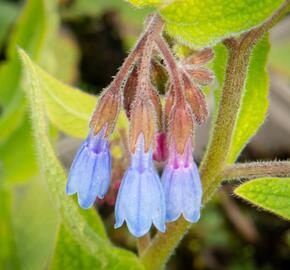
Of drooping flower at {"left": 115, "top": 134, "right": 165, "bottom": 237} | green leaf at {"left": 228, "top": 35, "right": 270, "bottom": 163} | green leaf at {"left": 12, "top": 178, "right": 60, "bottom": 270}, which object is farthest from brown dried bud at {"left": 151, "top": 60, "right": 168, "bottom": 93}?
green leaf at {"left": 12, "top": 178, "right": 60, "bottom": 270}

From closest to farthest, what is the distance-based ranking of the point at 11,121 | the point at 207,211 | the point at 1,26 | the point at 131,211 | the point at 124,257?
the point at 131,211 → the point at 124,257 → the point at 11,121 → the point at 207,211 → the point at 1,26

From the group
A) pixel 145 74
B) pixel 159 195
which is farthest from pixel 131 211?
pixel 145 74

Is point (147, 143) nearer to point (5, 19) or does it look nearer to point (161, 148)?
point (161, 148)

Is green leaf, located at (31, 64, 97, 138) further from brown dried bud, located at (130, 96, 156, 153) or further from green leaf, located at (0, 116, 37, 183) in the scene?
green leaf, located at (0, 116, 37, 183)

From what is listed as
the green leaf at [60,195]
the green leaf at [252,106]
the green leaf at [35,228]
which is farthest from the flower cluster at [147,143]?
the green leaf at [35,228]

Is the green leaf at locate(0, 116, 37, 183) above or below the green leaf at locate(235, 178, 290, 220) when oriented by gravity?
below

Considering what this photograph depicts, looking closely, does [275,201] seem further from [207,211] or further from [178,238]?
[207,211]
